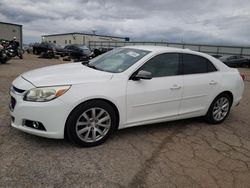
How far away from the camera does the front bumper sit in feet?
11.0

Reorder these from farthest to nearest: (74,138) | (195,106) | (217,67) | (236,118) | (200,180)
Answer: (236,118), (217,67), (195,106), (74,138), (200,180)

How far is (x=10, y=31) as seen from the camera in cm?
4022

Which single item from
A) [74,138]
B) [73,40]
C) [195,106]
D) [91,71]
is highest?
[73,40]

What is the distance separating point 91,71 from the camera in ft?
13.3

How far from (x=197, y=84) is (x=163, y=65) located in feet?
2.50

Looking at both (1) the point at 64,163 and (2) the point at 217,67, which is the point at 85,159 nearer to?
(1) the point at 64,163

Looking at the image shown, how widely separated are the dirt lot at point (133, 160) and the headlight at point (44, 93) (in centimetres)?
71

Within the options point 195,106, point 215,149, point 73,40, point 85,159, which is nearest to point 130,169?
point 85,159

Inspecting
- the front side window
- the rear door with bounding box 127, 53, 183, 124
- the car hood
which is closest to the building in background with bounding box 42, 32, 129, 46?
the front side window

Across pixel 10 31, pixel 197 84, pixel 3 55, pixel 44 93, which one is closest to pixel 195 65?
pixel 197 84

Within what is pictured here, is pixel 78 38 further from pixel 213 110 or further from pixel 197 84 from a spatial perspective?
pixel 197 84

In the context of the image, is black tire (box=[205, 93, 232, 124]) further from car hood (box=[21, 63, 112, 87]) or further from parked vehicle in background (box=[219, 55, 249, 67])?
parked vehicle in background (box=[219, 55, 249, 67])

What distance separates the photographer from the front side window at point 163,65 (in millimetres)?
4215

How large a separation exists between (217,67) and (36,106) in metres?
3.50
